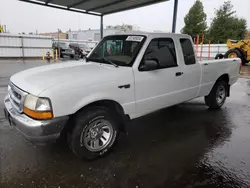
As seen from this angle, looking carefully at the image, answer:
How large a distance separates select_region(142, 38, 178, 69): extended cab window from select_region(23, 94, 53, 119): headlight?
1781 millimetres

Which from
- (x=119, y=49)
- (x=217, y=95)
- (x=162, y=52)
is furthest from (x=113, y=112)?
(x=217, y=95)

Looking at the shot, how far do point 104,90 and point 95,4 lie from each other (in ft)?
26.7

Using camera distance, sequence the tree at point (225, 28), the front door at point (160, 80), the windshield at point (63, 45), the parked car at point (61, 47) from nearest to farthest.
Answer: the front door at point (160, 80) < the parked car at point (61, 47) < the windshield at point (63, 45) < the tree at point (225, 28)

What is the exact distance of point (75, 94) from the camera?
8.55 ft

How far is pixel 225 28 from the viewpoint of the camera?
35.9 metres

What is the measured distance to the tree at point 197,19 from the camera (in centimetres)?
3719

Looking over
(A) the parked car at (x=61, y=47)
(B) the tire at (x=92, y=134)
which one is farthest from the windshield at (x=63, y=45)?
(B) the tire at (x=92, y=134)

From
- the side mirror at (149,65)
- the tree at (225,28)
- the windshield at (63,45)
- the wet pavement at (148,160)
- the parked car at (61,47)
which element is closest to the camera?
the wet pavement at (148,160)

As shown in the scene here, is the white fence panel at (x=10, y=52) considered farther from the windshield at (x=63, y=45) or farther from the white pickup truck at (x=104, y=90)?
the white pickup truck at (x=104, y=90)

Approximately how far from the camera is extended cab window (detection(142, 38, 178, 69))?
3552 mm

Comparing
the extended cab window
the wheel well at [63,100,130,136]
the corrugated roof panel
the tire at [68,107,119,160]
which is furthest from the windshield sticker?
the corrugated roof panel

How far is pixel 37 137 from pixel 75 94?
71 centimetres

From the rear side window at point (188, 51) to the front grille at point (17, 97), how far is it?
3.13 meters

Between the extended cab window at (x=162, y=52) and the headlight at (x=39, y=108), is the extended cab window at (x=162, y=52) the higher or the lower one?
the higher one
